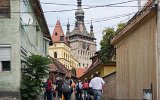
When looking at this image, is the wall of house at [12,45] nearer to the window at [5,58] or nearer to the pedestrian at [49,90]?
the window at [5,58]

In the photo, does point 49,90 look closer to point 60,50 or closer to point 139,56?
point 139,56

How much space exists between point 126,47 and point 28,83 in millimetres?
5411

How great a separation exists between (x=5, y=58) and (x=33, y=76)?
1568 millimetres

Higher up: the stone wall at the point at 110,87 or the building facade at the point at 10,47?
the building facade at the point at 10,47

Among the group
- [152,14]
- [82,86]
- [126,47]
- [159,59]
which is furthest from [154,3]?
[82,86]

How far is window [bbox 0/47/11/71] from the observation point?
23062mm

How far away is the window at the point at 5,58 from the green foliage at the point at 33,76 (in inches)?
34.2

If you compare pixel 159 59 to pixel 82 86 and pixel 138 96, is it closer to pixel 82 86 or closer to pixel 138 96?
pixel 138 96

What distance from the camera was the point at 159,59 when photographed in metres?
17.1

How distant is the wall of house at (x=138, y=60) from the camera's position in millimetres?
18406

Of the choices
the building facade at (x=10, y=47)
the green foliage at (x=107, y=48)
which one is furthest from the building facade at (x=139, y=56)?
the green foliage at (x=107, y=48)

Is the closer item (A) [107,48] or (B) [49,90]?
(B) [49,90]

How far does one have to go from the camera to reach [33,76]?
2338cm

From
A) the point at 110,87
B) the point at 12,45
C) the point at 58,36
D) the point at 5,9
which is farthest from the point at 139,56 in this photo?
the point at 58,36
